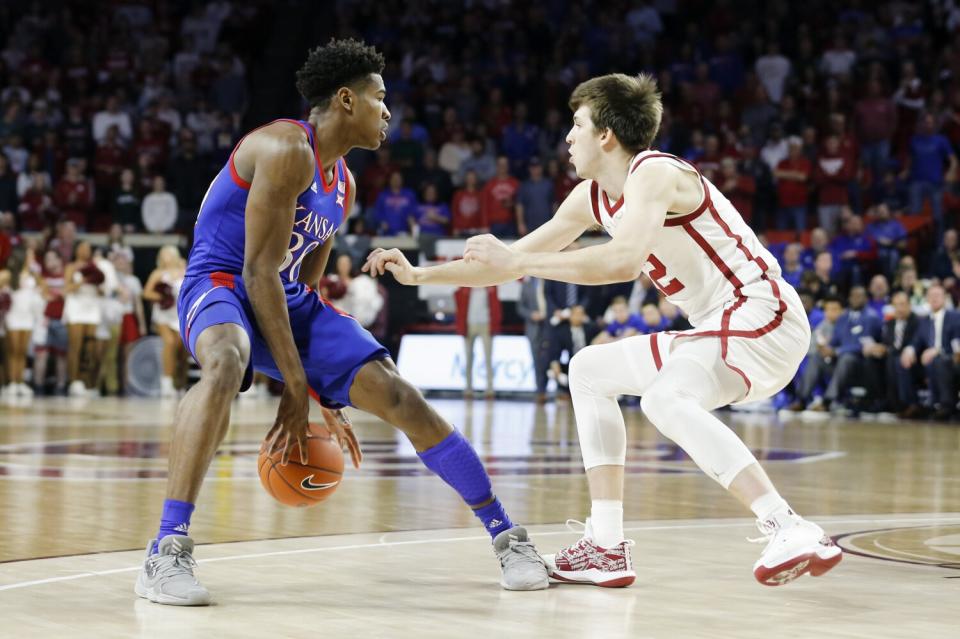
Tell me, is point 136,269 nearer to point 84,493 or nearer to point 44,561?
point 84,493

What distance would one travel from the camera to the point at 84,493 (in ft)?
23.0

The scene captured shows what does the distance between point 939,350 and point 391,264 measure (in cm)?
1041

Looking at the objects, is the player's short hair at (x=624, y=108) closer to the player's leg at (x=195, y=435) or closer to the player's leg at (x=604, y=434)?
the player's leg at (x=604, y=434)

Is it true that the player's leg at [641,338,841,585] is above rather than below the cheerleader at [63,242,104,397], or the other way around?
below

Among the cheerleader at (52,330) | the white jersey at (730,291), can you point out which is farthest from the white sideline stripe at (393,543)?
the cheerleader at (52,330)

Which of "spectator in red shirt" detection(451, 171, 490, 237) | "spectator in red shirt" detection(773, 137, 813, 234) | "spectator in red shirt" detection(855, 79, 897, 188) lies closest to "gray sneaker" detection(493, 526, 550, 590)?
"spectator in red shirt" detection(773, 137, 813, 234)

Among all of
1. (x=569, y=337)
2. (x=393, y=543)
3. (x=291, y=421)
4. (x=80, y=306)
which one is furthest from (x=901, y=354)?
(x=291, y=421)

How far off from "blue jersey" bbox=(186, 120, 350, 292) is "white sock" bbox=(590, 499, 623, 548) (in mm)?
1267

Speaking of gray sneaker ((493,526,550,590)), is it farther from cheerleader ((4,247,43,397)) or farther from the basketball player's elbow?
cheerleader ((4,247,43,397))

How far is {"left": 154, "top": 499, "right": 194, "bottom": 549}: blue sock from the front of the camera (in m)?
4.37

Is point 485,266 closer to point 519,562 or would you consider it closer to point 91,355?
point 519,562

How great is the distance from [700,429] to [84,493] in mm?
3707

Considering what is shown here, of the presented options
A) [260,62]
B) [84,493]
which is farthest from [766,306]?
[260,62]

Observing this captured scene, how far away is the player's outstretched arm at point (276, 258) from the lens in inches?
176
